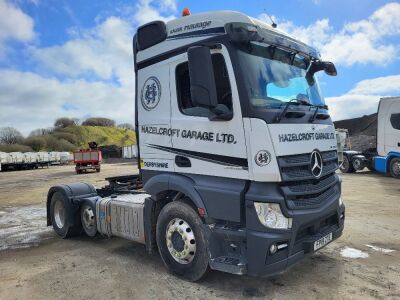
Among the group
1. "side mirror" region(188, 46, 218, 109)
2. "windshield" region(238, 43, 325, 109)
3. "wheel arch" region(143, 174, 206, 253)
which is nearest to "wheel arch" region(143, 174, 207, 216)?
"wheel arch" region(143, 174, 206, 253)

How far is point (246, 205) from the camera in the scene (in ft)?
13.3

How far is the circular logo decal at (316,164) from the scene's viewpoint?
440cm

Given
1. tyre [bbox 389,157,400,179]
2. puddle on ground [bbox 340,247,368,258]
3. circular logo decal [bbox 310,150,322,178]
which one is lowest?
puddle on ground [bbox 340,247,368,258]

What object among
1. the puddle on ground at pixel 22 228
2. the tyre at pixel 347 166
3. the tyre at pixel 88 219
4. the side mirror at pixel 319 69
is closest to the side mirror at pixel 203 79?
the side mirror at pixel 319 69

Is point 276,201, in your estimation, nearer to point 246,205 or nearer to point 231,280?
point 246,205

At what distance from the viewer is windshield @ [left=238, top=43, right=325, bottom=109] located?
4.19 m

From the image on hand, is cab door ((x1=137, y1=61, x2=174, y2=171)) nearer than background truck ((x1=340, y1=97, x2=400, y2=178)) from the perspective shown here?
Yes

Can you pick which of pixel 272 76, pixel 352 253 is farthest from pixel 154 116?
pixel 352 253

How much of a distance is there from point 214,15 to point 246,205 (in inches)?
90.0

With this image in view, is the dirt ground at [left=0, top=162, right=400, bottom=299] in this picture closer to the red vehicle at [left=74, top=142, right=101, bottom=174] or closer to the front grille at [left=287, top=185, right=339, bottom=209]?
the front grille at [left=287, top=185, right=339, bottom=209]

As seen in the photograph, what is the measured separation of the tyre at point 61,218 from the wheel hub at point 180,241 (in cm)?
298

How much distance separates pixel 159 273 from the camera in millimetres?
5055

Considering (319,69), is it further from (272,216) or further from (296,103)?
(272,216)

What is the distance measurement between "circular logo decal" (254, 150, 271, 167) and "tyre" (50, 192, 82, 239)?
4.38 metres
